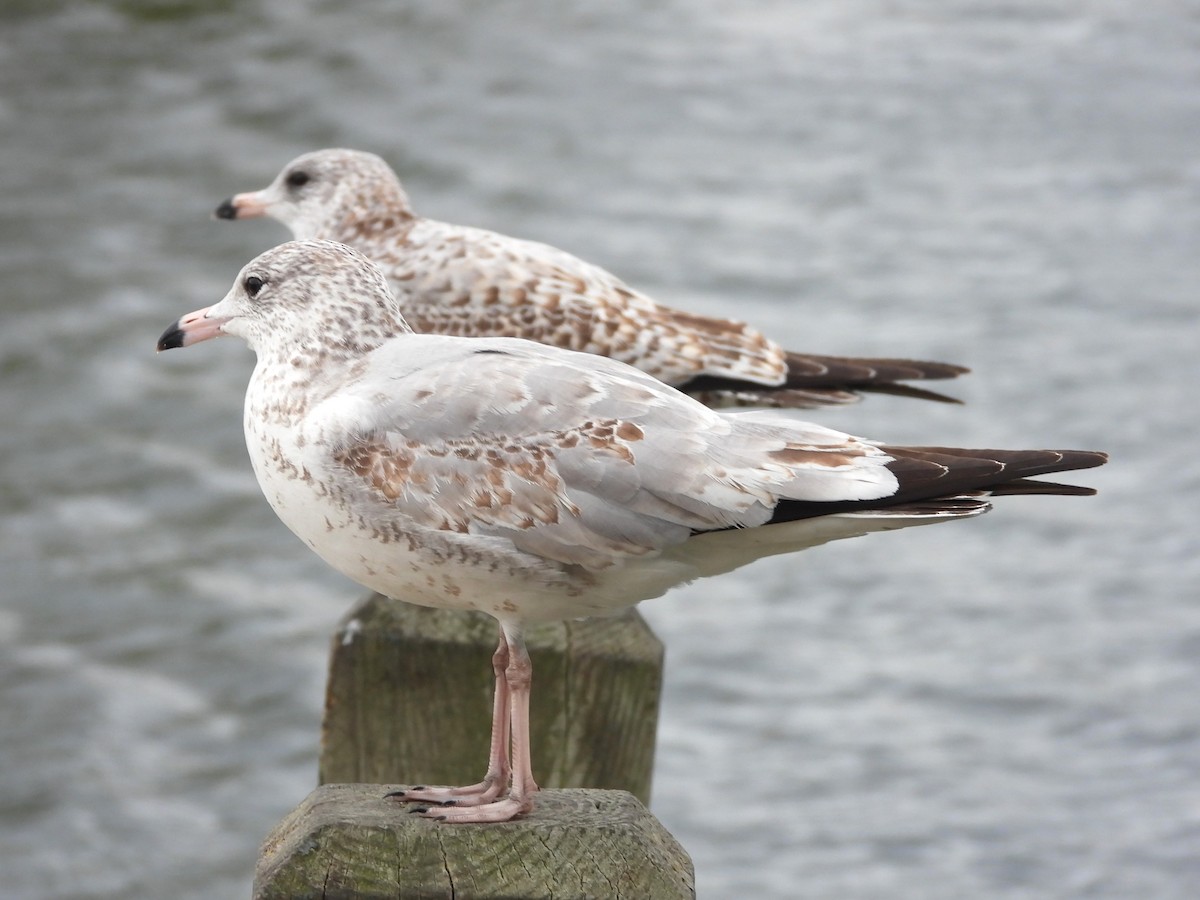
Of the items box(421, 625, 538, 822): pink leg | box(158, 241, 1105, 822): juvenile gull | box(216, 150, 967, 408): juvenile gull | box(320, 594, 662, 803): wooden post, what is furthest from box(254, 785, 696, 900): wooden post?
box(216, 150, 967, 408): juvenile gull

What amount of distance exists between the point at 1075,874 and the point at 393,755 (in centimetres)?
405

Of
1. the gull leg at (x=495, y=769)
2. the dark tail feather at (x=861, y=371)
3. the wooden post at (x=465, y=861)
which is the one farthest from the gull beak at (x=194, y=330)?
the dark tail feather at (x=861, y=371)

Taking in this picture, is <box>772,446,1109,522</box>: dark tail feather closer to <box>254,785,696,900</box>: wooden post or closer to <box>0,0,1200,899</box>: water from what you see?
<box>254,785,696,900</box>: wooden post

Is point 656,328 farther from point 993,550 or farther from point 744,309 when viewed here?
point 744,309

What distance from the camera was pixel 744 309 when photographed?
33.8 ft

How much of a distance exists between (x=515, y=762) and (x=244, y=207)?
9.17ft

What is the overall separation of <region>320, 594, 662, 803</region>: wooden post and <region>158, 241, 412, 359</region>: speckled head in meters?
0.66

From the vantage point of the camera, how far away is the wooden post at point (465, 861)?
108 inches

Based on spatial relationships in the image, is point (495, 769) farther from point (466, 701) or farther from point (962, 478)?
point (962, 478)

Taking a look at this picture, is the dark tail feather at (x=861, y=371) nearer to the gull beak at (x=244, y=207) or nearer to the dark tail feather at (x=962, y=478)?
the gull beak at (x=244, y=207)

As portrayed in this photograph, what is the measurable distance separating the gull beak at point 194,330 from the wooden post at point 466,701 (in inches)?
25.6

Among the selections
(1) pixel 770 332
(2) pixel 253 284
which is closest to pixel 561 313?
(2) pixel 253 284

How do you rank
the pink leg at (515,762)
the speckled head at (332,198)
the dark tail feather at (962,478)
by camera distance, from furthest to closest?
the speckled head at (332,198) → the dark tail feather at (962,478) → the pink leg at (515,762)

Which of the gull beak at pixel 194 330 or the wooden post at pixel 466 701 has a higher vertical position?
the gull beak at pixel 194 330
